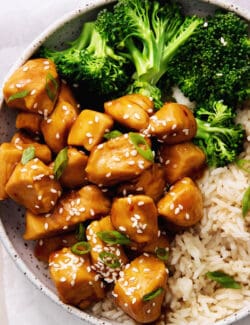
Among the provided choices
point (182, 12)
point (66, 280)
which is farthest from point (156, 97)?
point (66, 280)

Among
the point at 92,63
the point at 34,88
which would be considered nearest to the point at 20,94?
the point at 34,88

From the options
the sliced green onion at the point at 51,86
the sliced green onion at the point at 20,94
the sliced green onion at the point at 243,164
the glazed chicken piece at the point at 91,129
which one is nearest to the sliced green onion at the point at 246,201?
the sliced green onion at the point at 243,164

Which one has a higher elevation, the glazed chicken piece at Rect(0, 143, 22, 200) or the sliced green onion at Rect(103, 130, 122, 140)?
the sliced green onion at Rect(103, 130, 122, 140)

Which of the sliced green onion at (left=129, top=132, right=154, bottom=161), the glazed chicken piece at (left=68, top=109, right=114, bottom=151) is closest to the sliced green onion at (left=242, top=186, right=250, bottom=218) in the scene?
the sliced green onion at (left=129, top=132, right=154, bottom=161)

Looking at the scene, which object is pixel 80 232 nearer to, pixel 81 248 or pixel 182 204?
pixel 81 248

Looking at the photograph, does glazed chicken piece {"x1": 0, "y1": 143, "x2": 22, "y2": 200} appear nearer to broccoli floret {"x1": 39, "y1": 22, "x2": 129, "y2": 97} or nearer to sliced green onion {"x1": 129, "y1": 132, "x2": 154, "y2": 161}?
broccoli floret {"x1": 39, "y1": 22, "x2": 129, "y2": 97}

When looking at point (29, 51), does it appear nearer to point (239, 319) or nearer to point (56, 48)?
point (56, 48)

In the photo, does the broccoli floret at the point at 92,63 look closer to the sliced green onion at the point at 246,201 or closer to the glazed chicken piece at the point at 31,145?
the glazed chicken piece at the point at 31,145
